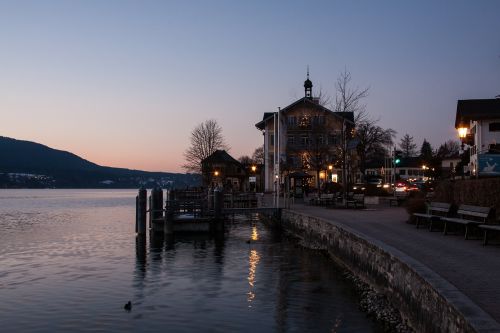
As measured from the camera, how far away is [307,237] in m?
26.3

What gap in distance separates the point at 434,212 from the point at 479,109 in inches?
1271

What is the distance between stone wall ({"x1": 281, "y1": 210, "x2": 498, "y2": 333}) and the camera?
7.09 m

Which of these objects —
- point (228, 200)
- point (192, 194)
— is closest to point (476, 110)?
point (228, 200)

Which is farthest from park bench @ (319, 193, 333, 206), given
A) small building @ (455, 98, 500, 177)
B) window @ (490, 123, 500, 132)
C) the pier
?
window @ (490, 123, 500, 132)

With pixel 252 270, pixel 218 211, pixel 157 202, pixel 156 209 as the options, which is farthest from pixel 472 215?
pixel 157 202

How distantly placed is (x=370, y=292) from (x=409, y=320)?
3645mm

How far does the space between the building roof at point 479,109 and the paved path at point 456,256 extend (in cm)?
2922

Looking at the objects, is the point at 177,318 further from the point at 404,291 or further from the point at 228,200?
the point at 228,200

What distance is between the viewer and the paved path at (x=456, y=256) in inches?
359

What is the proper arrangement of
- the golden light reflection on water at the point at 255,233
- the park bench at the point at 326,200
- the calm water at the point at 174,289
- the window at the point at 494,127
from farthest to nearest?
the window at the point at 494,127
the park bench at the point at 326,200
the golden light reflection on water at the point at 255,233
the calm water at the point at 174,289

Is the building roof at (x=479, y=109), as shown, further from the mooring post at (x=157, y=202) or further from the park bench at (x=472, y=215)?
the park bench at (x=472, y=215)

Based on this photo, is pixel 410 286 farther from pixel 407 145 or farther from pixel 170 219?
pixel 407 145

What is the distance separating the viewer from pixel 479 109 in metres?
50.6

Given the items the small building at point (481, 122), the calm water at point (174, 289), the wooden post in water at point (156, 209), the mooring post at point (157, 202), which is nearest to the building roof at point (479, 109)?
the small building at point (481, 122)
